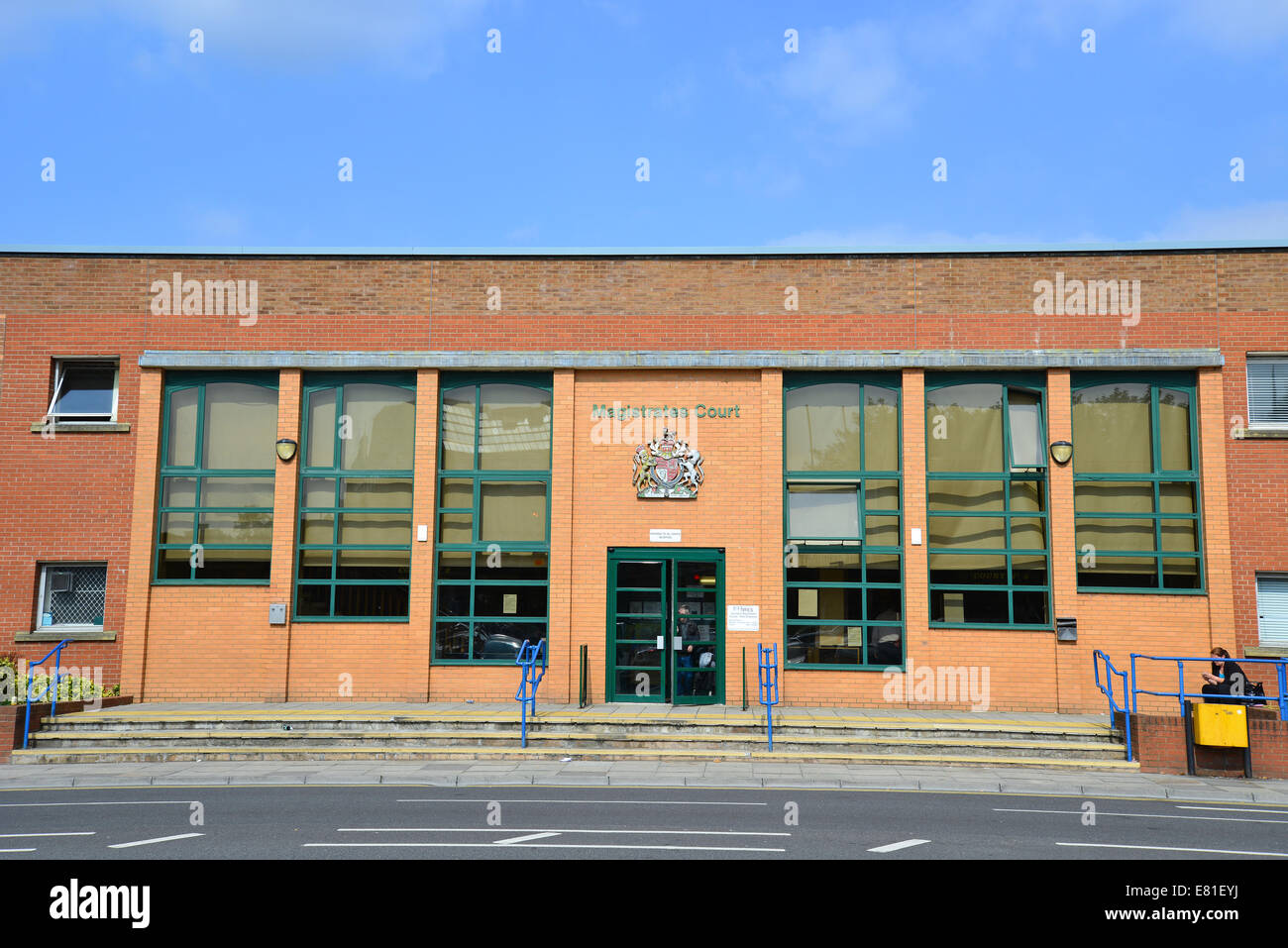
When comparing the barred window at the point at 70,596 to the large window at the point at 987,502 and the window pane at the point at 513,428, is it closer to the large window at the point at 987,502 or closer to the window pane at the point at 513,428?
the window pane at the point at 513,428

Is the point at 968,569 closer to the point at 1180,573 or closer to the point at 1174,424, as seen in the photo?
the point at 1180,573

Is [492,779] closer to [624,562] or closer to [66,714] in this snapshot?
[624,562]

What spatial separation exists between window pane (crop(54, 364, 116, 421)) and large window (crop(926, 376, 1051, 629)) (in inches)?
577

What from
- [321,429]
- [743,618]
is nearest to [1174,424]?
[743,618]

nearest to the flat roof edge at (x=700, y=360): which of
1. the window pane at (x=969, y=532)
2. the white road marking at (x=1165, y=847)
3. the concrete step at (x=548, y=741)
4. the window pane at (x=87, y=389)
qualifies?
the window pane at (x=87, y=389)

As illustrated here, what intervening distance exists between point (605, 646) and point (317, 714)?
473cm

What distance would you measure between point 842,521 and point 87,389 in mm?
13727

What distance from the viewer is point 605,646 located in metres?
17.4

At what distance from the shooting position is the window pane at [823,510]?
698 inches

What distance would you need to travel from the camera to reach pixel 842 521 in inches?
698

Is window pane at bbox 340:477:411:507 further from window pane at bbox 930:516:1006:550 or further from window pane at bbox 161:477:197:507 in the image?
window pane at bbox 930:516:1006:550

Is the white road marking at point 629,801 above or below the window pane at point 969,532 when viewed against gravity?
below

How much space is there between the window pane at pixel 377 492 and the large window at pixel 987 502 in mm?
9165

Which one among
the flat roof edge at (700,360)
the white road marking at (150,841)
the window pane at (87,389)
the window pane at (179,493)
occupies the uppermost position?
the flat roof edge at (700,360)
